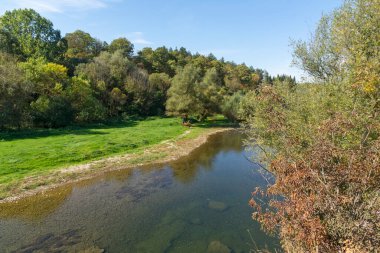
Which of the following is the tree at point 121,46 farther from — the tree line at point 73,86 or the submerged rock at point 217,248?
the submerged rock at point 217,248

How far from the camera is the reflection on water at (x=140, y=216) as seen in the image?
1578 centimetres

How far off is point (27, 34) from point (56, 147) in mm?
52191

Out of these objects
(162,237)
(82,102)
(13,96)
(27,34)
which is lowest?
(162,237)

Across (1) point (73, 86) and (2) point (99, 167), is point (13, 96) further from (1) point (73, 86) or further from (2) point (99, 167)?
(2) point (99, 167)

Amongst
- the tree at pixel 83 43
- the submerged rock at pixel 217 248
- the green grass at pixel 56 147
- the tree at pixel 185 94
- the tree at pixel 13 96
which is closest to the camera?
the submerged rock at pixel 217 248

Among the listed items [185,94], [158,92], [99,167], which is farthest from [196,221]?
[158,92]

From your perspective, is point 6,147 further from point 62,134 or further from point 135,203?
point 135,203

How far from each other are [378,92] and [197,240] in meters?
12.5

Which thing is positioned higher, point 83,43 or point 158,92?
point 83,43

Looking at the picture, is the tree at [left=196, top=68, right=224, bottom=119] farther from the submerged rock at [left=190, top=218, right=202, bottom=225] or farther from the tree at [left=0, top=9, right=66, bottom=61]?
the submerged rock at [left=190, top=218, right=202, bottom=225]

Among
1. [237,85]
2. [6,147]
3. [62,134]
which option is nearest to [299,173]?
[6,147]

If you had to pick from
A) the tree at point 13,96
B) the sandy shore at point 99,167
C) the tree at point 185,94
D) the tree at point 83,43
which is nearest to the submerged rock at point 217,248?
the sandy shore at point 99,167

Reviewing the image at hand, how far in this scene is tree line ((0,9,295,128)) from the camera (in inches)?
1829

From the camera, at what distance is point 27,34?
235 ft
